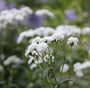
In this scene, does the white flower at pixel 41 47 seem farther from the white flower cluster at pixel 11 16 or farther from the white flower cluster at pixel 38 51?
the white flower cluster at pixel 11 16

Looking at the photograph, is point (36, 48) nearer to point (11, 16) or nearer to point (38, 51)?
point (38, 51)

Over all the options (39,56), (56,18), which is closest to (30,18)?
(56,18)

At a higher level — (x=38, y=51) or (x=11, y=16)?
(x=11, y=16)

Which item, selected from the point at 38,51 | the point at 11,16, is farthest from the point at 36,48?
the point at 11,16

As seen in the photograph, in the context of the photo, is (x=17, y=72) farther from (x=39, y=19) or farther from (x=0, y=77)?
(x=39, y=19)

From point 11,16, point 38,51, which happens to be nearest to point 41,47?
point 38,51

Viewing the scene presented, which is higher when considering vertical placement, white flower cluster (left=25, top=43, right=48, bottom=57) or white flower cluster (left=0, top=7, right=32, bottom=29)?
white flower cluster (left=0, top=7, right=32, bottom=29)

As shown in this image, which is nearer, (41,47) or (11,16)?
(41,47)

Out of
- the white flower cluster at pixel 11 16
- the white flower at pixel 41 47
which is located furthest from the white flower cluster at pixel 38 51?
the white flower cluster at pixel 11 16

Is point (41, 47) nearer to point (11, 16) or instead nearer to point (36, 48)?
point (36, 48)

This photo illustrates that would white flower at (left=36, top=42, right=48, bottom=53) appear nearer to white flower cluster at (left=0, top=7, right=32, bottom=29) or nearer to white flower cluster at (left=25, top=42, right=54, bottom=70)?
white flower cluster at (left=25, top=42, right=54, bottom=70)

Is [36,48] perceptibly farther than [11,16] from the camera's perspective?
No

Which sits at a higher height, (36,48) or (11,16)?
(11,16)

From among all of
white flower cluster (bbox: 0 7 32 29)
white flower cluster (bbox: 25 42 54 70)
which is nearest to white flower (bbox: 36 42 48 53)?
white flower cluster (bbox: 25 42 54 70)
